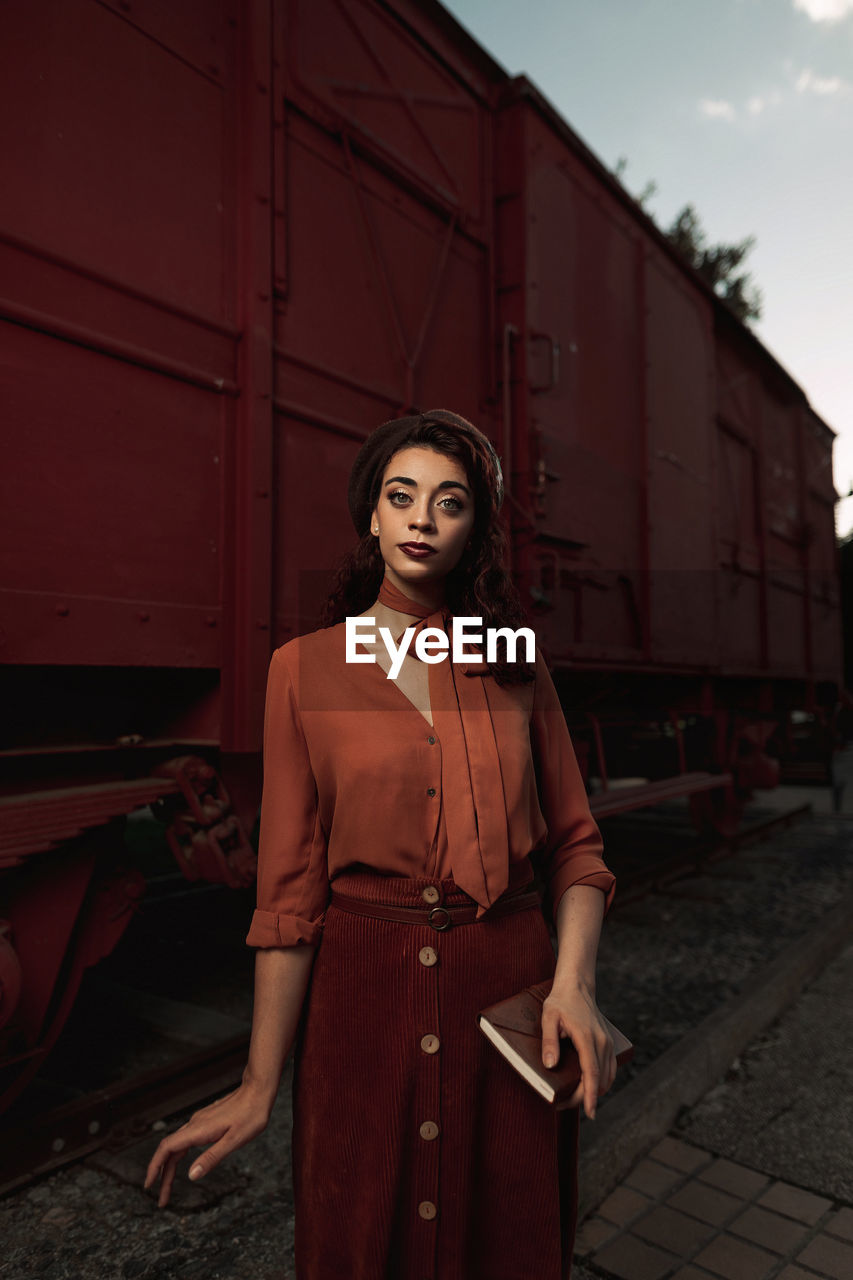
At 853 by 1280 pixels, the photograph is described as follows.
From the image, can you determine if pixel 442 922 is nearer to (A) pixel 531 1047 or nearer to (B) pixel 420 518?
(A) pixel 531 1047

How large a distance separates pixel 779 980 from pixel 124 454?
337 cm

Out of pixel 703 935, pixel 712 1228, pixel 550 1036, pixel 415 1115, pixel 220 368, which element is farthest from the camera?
pixel 703 935

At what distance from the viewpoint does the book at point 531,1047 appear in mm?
1025

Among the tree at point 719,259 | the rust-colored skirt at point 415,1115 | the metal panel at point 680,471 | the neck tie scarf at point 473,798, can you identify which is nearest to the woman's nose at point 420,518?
the neck tie scarf at point 473,798

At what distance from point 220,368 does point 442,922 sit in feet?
6.51

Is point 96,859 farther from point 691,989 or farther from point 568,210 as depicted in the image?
point 568,210

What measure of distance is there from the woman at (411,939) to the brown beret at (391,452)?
0.01 metres

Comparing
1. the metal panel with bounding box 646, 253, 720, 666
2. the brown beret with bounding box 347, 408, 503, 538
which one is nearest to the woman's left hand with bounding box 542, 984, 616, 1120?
the brown beret with bounding box 347, 408, 503, 538

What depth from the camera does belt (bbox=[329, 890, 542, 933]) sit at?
118cm

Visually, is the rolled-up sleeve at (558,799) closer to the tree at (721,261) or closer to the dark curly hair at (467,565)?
the dark curly hair at (467,565)

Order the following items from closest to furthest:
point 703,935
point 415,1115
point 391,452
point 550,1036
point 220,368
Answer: point 550,1036, point 415,1115, point 391,452, point 220,368, point 703,935

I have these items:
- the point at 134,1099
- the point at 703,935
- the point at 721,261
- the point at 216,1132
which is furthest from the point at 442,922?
the point at 721,261

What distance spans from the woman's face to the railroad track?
2028 millimetres

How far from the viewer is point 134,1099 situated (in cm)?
262
